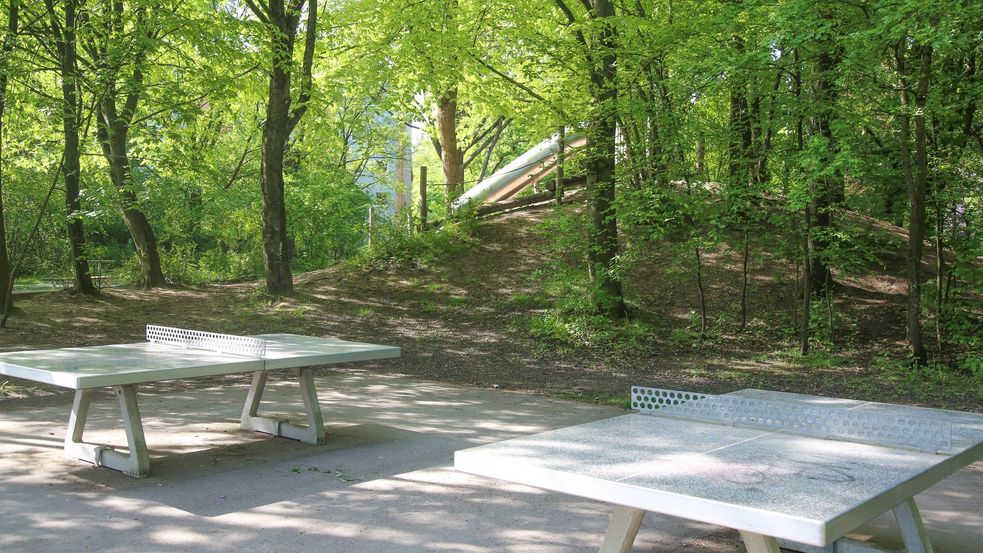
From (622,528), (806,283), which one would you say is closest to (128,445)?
(622,528)

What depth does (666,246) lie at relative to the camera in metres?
15.2

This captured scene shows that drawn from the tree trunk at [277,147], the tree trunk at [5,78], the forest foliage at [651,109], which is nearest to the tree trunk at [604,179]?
the forest foliage at [651,109]

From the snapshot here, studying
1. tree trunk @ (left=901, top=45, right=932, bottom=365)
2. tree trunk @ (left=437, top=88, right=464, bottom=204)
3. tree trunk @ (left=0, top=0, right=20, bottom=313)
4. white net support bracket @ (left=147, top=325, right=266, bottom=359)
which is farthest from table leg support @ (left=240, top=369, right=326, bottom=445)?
tree trunk @ (left=437, top=88, right=464, bottom=204)

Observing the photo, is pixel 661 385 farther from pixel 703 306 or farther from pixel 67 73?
pixel 67 73

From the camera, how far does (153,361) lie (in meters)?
6.10

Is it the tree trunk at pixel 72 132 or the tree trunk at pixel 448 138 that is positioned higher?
the tree trunk at pixel 448 138

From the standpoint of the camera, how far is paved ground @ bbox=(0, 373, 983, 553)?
15.0 feet

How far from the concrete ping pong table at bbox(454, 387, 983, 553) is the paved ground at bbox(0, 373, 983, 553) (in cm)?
76

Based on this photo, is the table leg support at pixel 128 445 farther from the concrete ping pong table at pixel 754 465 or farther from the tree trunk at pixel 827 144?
the tree trunk at pixel 827 144

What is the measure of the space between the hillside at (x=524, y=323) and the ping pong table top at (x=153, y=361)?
3193 mm

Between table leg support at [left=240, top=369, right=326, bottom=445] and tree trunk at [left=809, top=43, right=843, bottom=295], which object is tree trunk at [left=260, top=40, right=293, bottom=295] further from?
tree trunk at [left=809, top=43, right=843, bottom=295]

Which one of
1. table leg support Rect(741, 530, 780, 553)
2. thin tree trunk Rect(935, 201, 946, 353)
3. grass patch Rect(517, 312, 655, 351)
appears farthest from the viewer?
grass patch Rect(517, 312, 655, 351)

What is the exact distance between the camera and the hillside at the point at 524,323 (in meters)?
10.3

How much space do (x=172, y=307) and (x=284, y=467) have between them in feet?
32.5
